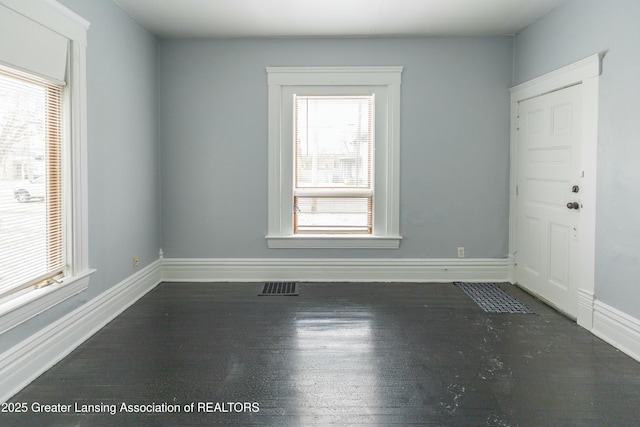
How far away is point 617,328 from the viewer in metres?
2.96

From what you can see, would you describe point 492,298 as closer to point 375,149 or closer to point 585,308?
point 585,308

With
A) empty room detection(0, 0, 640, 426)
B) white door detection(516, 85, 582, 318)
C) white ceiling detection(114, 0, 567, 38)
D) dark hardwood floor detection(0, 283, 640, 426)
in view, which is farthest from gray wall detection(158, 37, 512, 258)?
dark hardwood floor detection(0, 283, 640, 426)

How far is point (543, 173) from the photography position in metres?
3.95

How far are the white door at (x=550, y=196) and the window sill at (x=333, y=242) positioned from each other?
1284 millimetres

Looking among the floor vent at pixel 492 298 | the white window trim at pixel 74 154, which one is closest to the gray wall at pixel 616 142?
the floor vent at pixel 492 298

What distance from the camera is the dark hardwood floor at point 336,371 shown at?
7.04 feet

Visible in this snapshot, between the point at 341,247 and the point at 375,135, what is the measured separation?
1.24 m

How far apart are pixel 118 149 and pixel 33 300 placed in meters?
1.53

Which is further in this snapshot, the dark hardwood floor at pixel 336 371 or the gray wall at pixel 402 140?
the gray wall at pixel 402 140

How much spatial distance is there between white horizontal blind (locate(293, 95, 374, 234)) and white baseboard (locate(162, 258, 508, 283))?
1.21ft

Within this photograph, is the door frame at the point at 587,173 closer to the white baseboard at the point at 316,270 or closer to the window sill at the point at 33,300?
the white baseboard at the point at 316,270

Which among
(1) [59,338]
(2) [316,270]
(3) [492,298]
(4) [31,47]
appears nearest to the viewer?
(4) [31,47]

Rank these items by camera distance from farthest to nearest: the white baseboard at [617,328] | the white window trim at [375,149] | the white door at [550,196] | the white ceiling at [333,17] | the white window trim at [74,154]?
the white window trim at [375,149], the white ceiling at [333,17], the white door at [550,196], the white baseboard at [617,328], the white window trim at [74,154]

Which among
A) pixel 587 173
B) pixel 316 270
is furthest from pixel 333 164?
pixel 587 173
